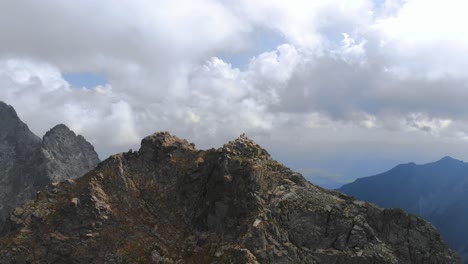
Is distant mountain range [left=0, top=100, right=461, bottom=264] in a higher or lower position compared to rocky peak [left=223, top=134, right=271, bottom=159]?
lower

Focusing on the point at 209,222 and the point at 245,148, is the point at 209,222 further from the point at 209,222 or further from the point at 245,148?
the point at 245,148

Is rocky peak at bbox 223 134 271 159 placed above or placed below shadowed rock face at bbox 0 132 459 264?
above

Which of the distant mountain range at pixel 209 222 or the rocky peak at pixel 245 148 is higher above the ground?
the rocky peak at pixel 245 148

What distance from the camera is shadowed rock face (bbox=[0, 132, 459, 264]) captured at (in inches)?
3339

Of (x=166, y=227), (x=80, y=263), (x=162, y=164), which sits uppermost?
(x=162, y=164)

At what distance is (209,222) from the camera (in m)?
90.6

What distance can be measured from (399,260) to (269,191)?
1181 inches

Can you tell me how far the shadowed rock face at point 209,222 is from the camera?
84.8 m

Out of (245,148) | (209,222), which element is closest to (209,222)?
(209,222)

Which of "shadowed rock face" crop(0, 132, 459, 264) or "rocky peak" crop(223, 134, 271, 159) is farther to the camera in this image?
"rocky peak" crop(223, 134, 271, 159)

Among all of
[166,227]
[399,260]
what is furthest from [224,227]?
[399,260]

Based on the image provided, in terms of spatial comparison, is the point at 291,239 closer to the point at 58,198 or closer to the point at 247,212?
the point at 247,212

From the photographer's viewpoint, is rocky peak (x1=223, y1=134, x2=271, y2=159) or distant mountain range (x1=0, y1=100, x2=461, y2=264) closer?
distant mountain range (x1=0, y1=100, x2=461, y2=264)

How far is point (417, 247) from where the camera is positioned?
89875mm
